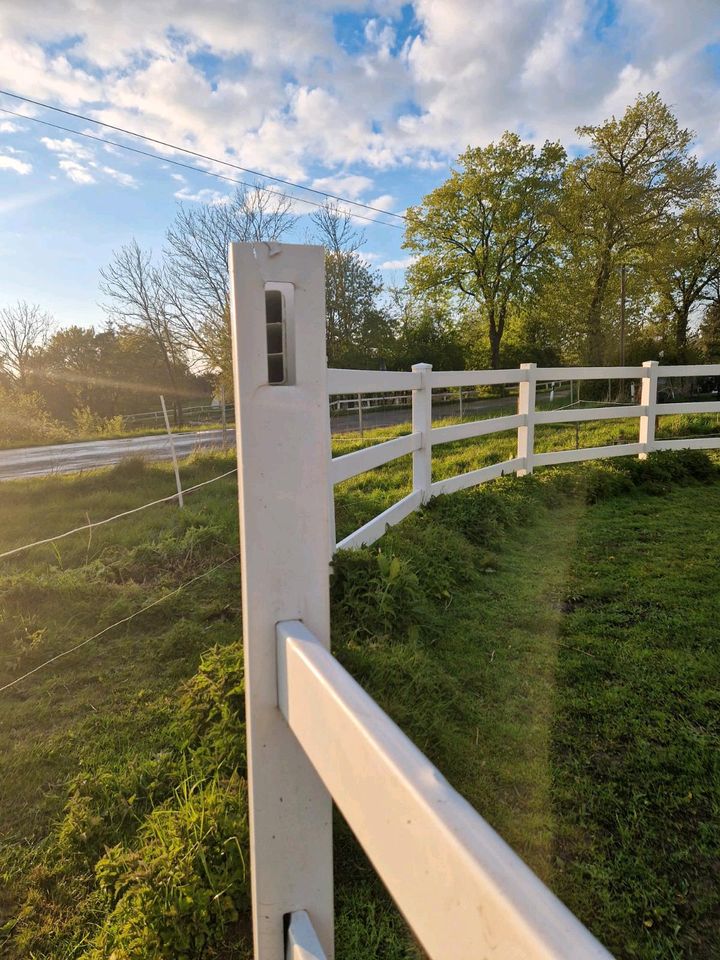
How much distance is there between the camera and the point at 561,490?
5672 millimetres

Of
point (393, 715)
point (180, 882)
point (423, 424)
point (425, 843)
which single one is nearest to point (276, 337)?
point (425, 843)

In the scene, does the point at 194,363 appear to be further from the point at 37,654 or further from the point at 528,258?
the point at 528,258

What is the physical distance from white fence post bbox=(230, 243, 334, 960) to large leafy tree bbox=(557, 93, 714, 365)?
2027cm

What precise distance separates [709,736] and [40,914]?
2.02 metres

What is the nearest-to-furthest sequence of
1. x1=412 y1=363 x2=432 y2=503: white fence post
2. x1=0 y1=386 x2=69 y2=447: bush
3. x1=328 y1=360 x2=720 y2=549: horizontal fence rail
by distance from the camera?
1. x1=328 y1=360 x2=720 y2=549: horizontal fence rail
2. x1=412 y1=363 x2=432 y2=503: white fence post
3. x1=0 y1=386 x2=69 y2=447: bush

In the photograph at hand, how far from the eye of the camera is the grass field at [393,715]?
137cm

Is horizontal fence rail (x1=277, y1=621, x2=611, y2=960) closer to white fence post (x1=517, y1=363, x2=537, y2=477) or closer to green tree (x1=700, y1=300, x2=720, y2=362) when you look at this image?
white fence post (x1=517, y1=363, x2=537, y2=477)

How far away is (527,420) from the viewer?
6047 mm

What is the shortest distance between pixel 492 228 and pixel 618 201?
5.88m

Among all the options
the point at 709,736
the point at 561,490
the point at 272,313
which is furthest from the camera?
the point at 561,490

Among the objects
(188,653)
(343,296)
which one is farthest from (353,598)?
(343,296)

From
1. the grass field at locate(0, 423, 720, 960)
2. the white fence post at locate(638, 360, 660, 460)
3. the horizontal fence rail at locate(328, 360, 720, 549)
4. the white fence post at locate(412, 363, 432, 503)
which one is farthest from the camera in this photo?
the white fence post at locate(638, 360, 660, 460)

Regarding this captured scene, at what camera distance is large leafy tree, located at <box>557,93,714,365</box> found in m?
18.7

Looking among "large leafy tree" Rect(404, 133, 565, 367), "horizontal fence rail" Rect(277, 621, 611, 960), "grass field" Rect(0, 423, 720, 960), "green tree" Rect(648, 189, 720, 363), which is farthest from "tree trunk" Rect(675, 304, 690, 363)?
"horizontal fence rail" Rect(277, 621, 611, 960)
